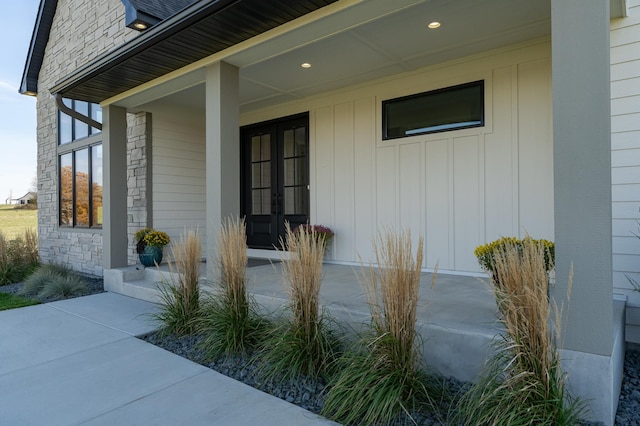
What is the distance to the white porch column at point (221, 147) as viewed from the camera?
4098mm

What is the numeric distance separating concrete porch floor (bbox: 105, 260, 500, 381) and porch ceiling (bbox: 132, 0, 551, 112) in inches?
85.5

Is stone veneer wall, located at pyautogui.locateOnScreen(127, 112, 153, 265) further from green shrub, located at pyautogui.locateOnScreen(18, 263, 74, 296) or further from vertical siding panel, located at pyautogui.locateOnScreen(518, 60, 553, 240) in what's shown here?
vertical siding panel, located at pyautogui.locateOnScreen(518, 60, 553, 240)

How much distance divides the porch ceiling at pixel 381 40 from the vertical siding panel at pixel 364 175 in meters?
0.48

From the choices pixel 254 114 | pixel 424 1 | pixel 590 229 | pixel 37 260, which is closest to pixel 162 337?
pixel 590 229

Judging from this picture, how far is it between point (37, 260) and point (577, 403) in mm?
9633

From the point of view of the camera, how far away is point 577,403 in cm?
196

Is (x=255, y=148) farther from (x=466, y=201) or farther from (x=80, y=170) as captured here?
(x=466, y=201)

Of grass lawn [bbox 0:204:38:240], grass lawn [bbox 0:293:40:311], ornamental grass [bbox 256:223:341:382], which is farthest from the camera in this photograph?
grass lawn [bbox 0:204:38:240]

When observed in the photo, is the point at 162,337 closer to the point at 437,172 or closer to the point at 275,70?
the point at 275,70

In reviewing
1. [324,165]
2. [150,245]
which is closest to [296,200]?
[324,165]

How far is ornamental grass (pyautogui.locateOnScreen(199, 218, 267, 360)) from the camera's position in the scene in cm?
310

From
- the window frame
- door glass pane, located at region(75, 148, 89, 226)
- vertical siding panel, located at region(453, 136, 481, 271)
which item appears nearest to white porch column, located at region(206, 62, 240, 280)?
vertical siding panel, located at region(453, 136, 481, 271)

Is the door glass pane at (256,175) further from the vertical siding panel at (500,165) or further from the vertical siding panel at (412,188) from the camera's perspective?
the vertical siding panel at (500,165)

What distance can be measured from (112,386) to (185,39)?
314 cm
